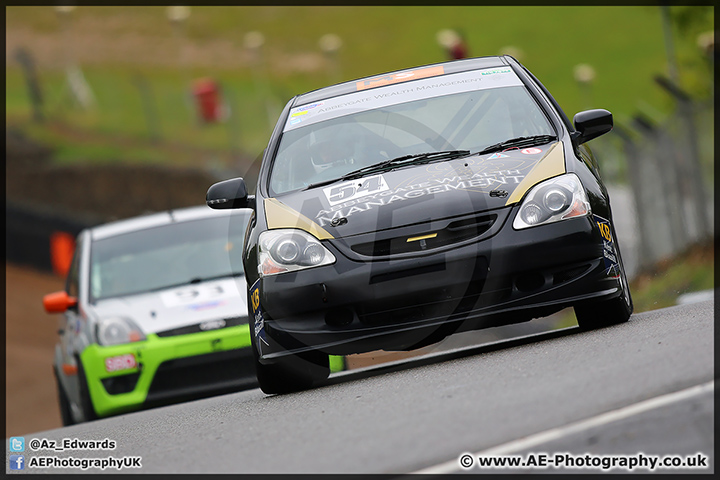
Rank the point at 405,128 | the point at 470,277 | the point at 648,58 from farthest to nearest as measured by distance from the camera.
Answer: the point at 648,58
the point at 405,128
the point at 470,277

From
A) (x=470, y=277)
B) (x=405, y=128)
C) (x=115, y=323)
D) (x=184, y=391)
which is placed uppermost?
(x=405, y=128)

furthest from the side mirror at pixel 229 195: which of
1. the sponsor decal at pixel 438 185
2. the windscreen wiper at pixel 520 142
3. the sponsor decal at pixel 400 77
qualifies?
the windscreen wiper at pixel 520 142

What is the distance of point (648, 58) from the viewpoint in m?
62.7

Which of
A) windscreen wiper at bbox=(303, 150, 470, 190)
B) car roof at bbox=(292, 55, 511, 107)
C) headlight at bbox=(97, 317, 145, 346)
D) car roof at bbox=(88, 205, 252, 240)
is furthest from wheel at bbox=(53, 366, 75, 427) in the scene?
windscreen wiper at bbox=(303, 150, 470, 190)

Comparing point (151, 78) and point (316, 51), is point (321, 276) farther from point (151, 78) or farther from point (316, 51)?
point (316, 51)

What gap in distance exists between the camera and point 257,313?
266 inches

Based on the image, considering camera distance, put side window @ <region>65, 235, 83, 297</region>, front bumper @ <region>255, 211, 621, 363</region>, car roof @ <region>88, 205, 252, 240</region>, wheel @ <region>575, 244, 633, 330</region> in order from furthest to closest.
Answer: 1. car roof @ <region>88, 205, 252, 240</region>
2. side window @ <region>65, 235, 83, 297</region>
3. wheel @ <region>575, 244, 633, 330</region>
4. front bumper @ <region>255, 211, 621, 363</region>

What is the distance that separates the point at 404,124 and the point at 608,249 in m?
1.68

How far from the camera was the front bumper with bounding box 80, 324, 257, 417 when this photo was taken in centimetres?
877

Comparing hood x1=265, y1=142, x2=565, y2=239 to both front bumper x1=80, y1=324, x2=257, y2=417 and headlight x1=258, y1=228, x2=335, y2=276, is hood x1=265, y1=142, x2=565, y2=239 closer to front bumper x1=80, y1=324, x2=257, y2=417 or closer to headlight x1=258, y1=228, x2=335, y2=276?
headlight x1=258, y1=228, x2=335, y2=276

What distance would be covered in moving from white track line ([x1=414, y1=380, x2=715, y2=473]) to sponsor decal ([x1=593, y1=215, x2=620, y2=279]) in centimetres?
184

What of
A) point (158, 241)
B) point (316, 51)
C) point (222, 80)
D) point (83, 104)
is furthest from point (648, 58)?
point (158, 241)

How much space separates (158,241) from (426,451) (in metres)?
6.15
